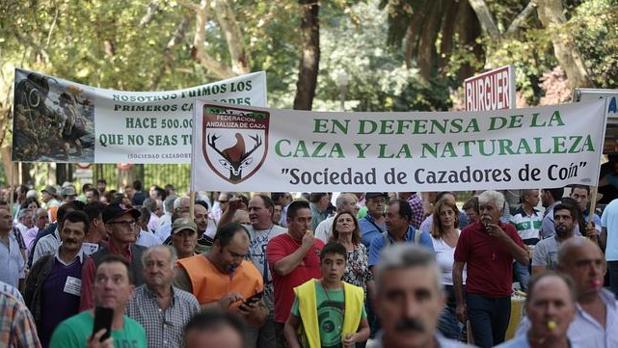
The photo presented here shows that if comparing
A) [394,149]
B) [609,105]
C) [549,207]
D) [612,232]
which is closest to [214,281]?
[394,149]

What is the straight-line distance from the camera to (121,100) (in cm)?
1456

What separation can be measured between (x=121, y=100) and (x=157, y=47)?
17.2m

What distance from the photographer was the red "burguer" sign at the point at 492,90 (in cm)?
1459

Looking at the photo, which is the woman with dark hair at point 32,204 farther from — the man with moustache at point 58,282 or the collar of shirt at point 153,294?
the collar of shirt at point 153,294

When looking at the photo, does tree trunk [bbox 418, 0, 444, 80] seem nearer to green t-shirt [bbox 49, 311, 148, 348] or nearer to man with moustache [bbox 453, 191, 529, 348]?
man with moustache [bbox 453, 191, 529, 348]

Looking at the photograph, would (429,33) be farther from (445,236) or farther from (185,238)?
(185,238)

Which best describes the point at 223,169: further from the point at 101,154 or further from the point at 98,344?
the point at 98,344

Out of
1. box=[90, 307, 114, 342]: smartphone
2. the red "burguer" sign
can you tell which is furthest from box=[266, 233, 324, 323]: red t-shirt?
the red "burguer" sign

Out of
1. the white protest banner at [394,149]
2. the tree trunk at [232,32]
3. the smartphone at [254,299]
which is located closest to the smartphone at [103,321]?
the smartphone at [254,299]

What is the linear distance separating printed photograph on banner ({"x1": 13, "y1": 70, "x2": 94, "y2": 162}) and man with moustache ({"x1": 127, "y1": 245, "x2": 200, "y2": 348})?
246 inches

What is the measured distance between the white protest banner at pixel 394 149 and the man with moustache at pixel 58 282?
6.12ft

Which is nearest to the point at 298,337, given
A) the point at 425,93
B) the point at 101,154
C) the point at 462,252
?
the point at 462,252

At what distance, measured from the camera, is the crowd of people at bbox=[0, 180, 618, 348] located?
4.61 meters

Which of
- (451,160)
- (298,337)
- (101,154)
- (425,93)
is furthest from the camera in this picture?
(425,93)
